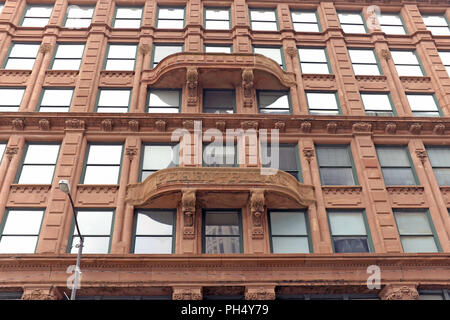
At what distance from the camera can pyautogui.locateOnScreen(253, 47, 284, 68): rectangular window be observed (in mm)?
24266

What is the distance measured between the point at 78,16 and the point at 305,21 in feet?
44.6

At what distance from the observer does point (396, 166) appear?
775 inches

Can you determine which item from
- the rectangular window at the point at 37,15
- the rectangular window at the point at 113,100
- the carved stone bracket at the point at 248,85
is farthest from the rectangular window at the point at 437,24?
the rectangular window at the point at 37,15

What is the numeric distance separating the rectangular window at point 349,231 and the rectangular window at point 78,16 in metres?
17.8

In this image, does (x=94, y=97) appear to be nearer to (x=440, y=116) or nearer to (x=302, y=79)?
(x=302, y=79)

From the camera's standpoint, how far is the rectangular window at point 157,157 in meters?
19.0

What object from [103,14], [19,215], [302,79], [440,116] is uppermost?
[103,14]

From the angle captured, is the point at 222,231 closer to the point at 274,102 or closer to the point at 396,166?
the point at 274,102

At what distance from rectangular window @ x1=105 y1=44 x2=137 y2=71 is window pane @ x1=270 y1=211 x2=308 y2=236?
A: 37.3 feet

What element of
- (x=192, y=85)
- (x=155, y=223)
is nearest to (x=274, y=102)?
(x=192, y=85)

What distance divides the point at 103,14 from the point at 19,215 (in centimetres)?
1375

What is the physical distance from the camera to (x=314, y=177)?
1877cm
